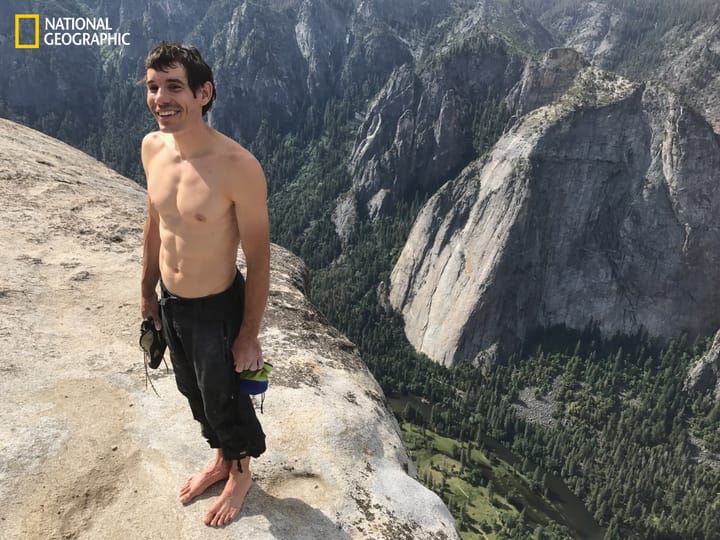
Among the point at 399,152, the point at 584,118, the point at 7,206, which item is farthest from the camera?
the point at 399,152

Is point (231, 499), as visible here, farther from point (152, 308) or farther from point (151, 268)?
point (151, 268)

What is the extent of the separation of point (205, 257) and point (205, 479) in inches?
125

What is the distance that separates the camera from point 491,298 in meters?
125

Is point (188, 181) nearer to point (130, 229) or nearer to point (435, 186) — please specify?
point (130, 229)

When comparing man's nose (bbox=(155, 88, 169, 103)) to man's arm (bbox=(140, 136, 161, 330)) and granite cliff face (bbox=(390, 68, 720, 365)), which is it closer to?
man's arm (bbox=(140, 136, 161, 330))

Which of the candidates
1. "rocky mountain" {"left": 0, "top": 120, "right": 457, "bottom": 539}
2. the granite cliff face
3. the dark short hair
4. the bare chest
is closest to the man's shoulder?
the bare chest

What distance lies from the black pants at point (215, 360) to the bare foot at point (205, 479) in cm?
47

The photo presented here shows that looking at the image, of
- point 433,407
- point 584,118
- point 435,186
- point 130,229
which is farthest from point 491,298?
point 130,229

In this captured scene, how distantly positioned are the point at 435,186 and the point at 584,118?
60.7 meters

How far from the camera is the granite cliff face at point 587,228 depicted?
388ft

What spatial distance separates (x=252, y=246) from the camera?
5668 millimetres

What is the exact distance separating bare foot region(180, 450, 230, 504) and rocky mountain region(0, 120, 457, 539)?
132mm

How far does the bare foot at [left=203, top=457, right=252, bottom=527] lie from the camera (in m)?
6.60

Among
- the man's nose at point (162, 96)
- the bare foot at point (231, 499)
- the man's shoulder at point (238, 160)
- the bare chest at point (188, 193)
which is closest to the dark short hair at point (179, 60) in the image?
the man's nose at point (162, 96)
